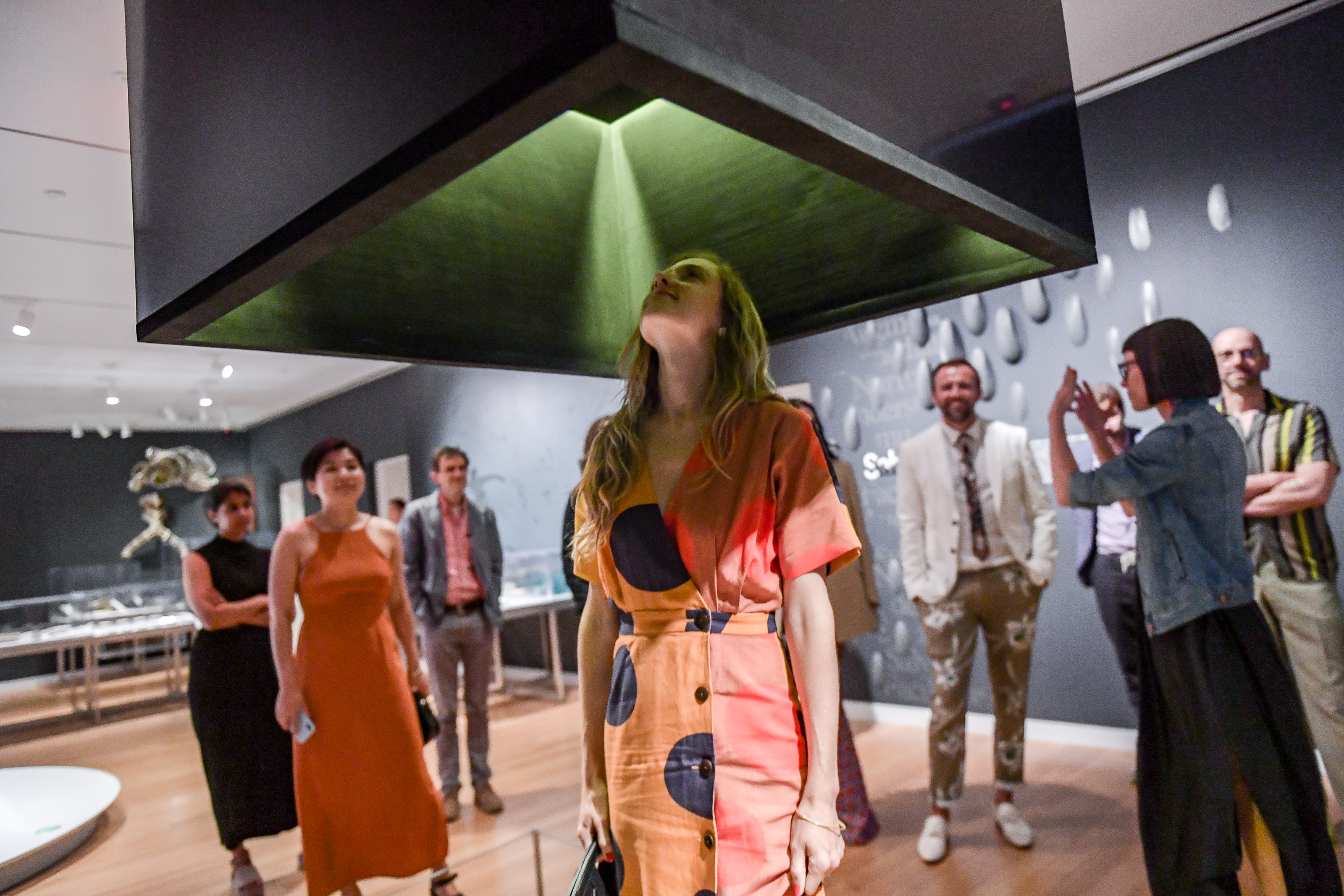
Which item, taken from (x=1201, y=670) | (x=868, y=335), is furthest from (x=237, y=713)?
(x=868, y=335)

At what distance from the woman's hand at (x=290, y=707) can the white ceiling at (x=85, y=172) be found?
1462 mm

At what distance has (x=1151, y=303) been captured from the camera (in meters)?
3.63

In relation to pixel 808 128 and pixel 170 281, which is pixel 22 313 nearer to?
pixel 170 281

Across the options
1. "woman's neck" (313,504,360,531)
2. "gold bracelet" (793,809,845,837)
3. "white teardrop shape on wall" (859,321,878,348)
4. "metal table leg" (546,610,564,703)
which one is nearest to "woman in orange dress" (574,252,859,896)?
"gold bracelet" (793,809,845,837)

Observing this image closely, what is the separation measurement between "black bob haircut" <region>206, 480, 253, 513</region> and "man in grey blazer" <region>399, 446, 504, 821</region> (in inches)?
40.0

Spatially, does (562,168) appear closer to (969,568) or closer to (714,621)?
(714,621)

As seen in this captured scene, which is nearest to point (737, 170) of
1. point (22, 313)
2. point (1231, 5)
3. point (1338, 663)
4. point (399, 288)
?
point (399, 288)

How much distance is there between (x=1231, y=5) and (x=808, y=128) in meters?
3.55

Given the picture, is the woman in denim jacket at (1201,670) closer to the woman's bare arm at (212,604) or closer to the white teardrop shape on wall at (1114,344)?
the white teardrop shape on wall at (1114,344)

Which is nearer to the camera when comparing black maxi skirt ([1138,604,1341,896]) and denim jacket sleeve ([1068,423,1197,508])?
black maxi skirt ([1138,604,1341,896])

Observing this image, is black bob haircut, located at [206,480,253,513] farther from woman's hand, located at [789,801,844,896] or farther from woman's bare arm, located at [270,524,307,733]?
woman's hand, located at [789,801,844,896]

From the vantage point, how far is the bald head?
3082mm

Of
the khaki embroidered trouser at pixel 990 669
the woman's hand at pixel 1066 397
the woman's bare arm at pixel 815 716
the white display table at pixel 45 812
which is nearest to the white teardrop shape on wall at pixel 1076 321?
the khaki embroidered trouser at pixel 990 669

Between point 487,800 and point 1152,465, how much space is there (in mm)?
3194
